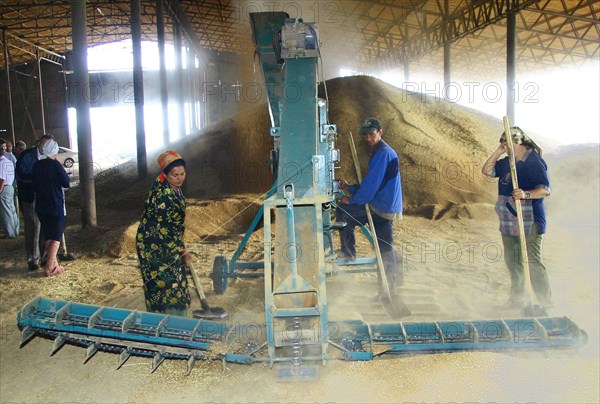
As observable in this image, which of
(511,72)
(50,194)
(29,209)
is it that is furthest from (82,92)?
(511,72)

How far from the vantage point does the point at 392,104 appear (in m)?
11.9

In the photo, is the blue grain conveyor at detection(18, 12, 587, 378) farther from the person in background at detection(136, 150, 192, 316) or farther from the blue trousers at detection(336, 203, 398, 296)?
the blue trousers at detection(336, 203, 398, 296)

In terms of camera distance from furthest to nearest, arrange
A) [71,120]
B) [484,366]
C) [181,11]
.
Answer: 1. [71,120]
2. [181,11]
3. [484,366]

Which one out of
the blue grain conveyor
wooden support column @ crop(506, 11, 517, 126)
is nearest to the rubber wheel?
the blue grain conveyor

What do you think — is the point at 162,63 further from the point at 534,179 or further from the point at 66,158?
the point at 534,179

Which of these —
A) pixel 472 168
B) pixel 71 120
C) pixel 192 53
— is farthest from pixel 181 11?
pixel 472 168

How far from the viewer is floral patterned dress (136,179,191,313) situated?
12.7ft

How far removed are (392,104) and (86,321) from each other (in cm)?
984

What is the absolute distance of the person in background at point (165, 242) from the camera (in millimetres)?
3857

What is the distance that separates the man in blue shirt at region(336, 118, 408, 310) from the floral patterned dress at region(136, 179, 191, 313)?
1566 mm

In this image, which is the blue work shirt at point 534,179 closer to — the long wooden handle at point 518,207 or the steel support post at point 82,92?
the long wooden handle at point 518,207

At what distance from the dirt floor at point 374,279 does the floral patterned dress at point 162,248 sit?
1.72 ft

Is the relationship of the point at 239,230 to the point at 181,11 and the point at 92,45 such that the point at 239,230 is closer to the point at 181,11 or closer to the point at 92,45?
the point at 181,11

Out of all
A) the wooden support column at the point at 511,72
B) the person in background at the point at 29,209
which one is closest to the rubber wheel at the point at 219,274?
the person in background at the point at 29,209
